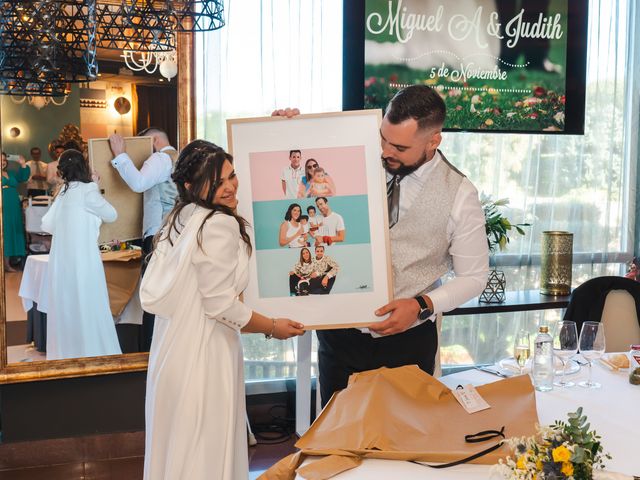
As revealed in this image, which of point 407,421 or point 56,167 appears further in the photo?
point 56,167

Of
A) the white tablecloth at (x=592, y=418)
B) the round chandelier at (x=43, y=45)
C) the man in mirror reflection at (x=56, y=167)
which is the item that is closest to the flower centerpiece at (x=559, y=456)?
the white tablecloth at (x=592, y=418)

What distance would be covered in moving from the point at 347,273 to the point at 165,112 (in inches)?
69.7

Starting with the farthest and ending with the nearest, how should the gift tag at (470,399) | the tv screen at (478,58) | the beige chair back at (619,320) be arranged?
the tv screen at (478,58) < the beige chair back at (619,320) < the gift tag at (470,399)

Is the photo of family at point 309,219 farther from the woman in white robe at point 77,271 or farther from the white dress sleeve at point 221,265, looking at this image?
the woman in white robe at point 77,271

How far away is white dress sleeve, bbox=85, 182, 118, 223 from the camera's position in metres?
3.70

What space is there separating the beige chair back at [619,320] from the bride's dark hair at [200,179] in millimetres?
1936

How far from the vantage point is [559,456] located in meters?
1.27

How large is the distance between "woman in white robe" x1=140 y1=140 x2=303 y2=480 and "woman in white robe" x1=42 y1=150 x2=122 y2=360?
1244 mm

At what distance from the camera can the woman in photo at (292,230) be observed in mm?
2441

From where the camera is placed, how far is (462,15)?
173 inches

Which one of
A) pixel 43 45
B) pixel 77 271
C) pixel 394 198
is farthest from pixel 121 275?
pixel 394 198

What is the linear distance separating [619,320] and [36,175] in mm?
2784

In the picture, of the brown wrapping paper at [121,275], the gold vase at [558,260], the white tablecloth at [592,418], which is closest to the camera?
the white tablecloth at [592,418]

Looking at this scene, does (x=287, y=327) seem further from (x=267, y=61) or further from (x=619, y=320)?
(x=267, y=61)
